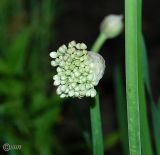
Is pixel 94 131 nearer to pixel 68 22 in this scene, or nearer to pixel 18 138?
pixel 18 138

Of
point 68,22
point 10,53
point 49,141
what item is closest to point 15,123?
point 49,141

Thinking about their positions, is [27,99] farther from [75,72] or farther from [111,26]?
[75,72]

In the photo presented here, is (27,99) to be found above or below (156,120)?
above

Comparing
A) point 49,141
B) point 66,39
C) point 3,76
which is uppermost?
point 66,39

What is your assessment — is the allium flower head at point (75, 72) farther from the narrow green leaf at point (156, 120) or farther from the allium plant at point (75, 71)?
the narrow green leaf at point (156, 120)

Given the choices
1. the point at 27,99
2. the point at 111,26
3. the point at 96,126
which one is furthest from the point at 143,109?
the point at 27,99
